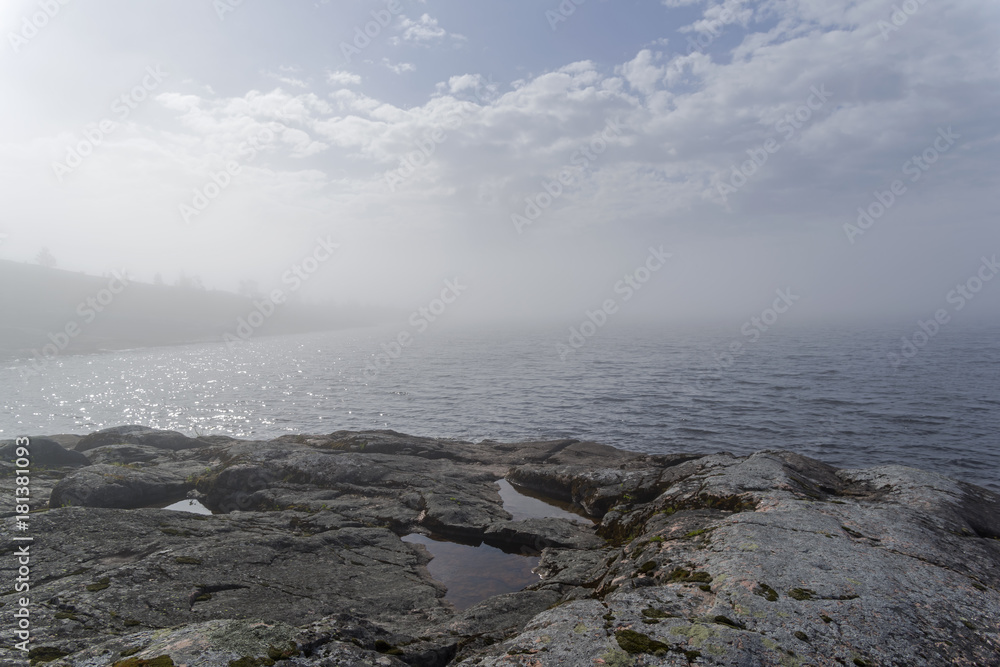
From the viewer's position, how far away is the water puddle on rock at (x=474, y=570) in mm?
14695

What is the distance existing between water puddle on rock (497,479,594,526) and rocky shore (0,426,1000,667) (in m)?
0.59

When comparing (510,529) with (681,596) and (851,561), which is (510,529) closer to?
(681,596)

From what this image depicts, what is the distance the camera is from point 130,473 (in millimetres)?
21047

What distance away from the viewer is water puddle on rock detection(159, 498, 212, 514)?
2050cm

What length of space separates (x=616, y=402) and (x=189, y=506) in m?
43.5

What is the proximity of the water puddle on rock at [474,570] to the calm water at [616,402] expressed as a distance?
21952 mm

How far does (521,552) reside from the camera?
1744 centimetres

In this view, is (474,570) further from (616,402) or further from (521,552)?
(616,402)
